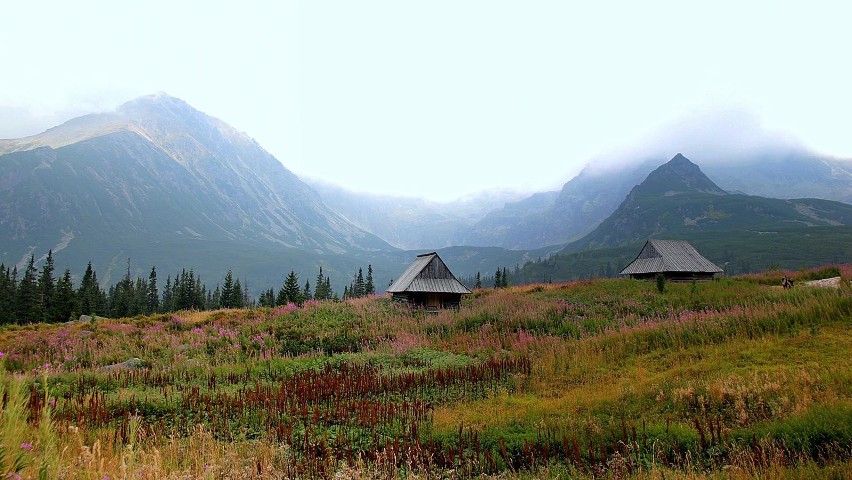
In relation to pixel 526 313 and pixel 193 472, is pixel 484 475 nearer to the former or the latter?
pixel 193 472

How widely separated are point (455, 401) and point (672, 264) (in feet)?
125

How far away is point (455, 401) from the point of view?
9.95m

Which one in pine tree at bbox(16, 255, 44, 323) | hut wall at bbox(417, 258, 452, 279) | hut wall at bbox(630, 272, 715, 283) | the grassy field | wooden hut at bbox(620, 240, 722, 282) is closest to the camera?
the grassy field

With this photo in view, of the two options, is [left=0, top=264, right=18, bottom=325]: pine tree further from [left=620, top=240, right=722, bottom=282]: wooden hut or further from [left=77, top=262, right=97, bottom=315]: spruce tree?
[left=620, top=240, right=722, bottom=282]: wooden hut

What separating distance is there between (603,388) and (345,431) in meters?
6.27

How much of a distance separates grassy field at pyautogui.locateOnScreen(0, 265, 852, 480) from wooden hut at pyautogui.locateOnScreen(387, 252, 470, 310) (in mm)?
12255

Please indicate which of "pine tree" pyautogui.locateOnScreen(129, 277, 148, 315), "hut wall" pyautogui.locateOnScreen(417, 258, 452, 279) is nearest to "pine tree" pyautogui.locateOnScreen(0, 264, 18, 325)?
"pine tree" pyautogui.locateOnScreen(129, 277, 148, 315)

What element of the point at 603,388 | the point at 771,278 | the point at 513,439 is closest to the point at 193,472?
the point at 513,439

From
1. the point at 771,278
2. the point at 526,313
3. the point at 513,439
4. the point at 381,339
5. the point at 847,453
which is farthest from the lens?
the point at 771,278

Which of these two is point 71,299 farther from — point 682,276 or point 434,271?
point 682,276

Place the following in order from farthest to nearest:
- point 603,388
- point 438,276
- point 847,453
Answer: point 438,276 → point 603,388 → point 847,453

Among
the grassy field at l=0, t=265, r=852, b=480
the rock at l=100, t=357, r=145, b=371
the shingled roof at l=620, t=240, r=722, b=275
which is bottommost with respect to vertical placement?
the rock at l=100, t=357, r=145, b=371

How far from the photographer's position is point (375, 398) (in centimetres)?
1009

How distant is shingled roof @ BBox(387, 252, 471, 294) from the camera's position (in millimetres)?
32500
